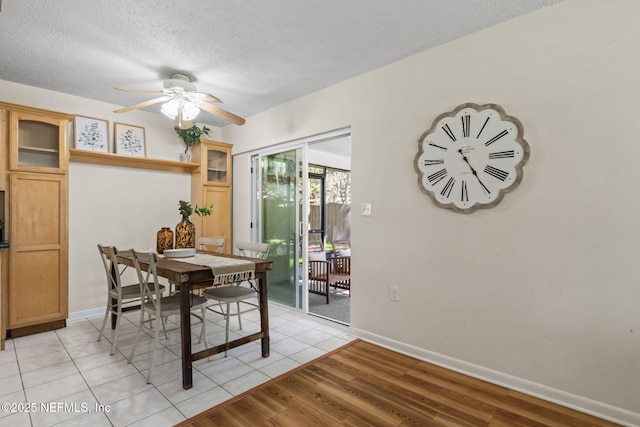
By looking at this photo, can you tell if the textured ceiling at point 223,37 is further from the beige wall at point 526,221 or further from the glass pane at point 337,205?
the glass pane at point 337,205

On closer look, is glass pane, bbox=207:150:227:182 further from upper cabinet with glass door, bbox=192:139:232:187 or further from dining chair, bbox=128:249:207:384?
dining chair, bbox=128:249:207:384

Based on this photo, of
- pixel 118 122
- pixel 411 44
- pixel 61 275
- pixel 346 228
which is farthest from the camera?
pixel 346 228

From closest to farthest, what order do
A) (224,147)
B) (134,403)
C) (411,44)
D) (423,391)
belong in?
(134,403), (423,391), (411,44), (224,147)

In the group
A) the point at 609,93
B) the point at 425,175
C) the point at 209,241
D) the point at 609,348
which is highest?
the point at 609,93

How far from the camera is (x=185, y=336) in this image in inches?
84.5

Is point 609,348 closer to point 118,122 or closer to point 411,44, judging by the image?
point 411,44

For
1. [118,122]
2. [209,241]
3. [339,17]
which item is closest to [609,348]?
[339,17]

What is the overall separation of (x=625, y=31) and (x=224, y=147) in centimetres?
420

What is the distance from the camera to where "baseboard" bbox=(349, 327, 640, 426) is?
1.82m

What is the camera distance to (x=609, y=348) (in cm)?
185

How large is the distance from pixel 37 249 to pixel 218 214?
1.96m

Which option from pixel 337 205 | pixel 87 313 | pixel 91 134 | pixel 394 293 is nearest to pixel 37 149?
pixel 91 134

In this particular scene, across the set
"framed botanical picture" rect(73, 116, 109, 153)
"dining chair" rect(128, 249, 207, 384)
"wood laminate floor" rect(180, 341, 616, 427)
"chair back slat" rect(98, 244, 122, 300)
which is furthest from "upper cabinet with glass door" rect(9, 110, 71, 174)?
"wood laminate floor" rect(180, 341, 616, 427)

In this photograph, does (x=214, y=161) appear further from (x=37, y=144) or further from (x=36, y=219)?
(x=36, y=219)
